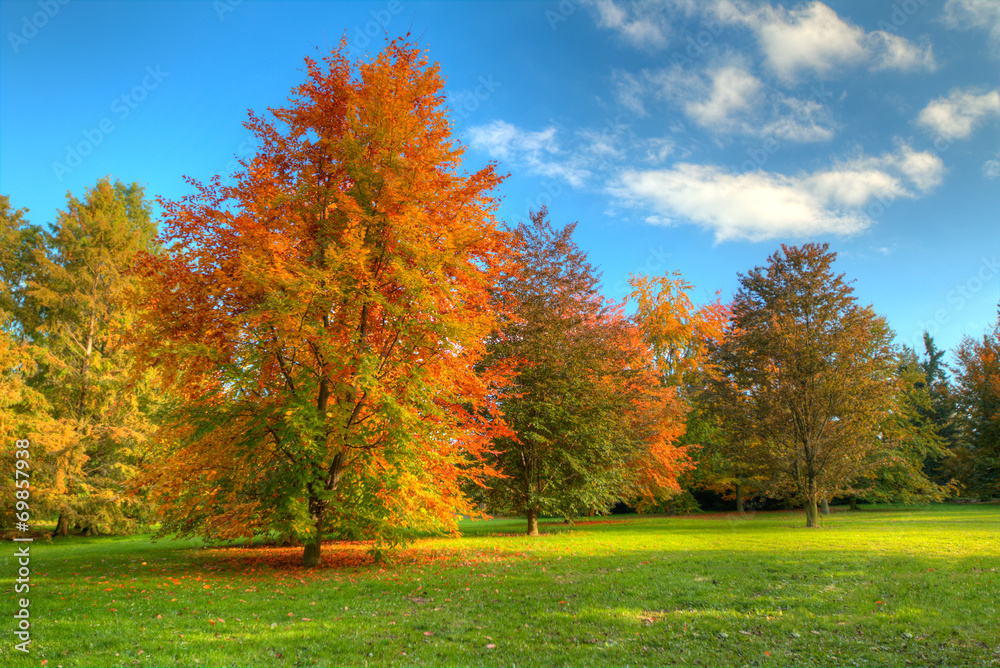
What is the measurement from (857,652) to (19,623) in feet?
32.7

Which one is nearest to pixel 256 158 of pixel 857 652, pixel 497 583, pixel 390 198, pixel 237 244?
pixel 237 244

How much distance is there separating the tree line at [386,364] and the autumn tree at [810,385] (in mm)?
109

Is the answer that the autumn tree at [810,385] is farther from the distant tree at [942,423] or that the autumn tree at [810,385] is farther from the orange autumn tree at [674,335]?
the distant tree at [942,423]

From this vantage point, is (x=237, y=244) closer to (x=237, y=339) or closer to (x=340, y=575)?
(x=237, y=339)

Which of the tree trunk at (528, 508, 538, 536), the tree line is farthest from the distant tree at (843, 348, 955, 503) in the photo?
the tree trunk at (528, 508, 538, 536)

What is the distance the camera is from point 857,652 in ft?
18.2

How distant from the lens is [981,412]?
3681 centimetres

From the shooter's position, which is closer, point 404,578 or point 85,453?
point 404,578

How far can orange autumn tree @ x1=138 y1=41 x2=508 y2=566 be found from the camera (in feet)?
34.8

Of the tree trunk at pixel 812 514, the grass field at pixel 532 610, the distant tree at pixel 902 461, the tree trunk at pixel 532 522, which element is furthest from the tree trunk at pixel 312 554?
the distant tree at pixel 902 461

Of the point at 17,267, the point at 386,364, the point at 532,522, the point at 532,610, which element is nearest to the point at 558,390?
the point at 532,522

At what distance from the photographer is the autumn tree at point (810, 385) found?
68.4 ft

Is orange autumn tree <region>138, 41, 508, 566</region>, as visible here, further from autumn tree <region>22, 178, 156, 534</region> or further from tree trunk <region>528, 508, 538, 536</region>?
autumn tree <region>22, 178, 156, 534</region>

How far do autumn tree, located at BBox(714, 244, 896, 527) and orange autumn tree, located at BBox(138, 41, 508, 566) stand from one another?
15.6 meters
